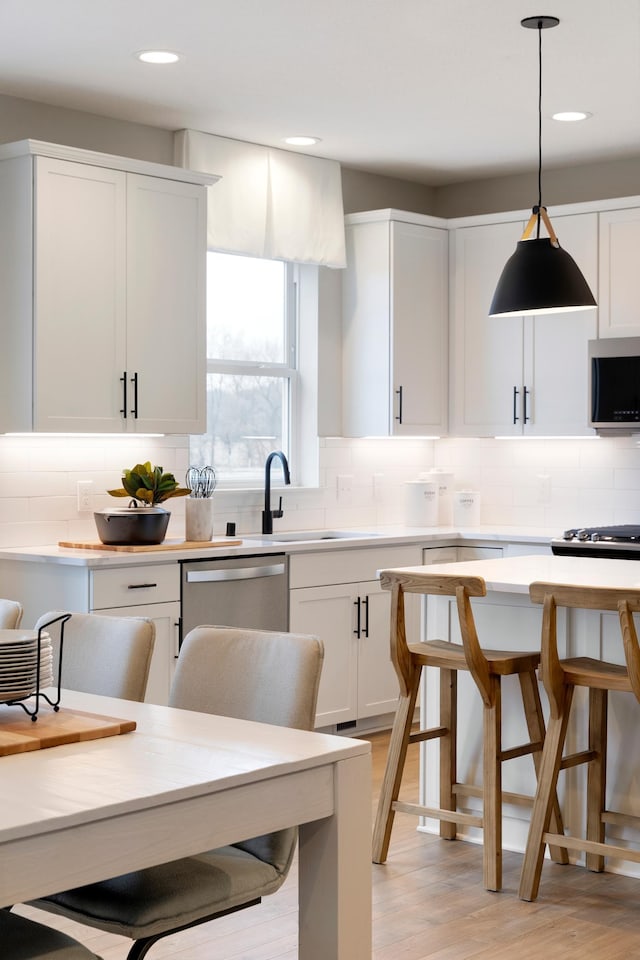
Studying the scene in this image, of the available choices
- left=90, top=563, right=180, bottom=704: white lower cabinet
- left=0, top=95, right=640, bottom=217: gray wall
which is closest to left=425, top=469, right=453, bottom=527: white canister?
left=0, top=95, right=640, bottom=217: gray wall

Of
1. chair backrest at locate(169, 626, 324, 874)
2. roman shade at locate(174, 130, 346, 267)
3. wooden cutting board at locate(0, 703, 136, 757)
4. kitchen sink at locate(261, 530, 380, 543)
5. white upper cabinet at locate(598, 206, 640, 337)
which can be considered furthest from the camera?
white upper cabinet at locate(598, 206, 640, 337)

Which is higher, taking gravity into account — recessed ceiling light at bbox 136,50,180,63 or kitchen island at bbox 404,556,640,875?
recessed ceiling light at bbox 136,50,180,63

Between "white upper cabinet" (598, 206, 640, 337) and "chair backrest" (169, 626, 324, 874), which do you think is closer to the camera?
"chair backrest" (169, 626, 324, 874)

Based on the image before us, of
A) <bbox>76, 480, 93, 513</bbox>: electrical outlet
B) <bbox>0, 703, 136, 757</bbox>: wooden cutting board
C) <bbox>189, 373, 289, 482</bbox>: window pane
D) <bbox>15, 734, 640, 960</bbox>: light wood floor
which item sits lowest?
<bbox>15, 734, 640, 960</bbox>: light wood floor

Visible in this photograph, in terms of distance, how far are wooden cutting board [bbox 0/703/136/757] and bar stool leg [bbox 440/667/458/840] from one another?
1928 millimetres

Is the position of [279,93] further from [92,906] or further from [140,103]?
[92,906]

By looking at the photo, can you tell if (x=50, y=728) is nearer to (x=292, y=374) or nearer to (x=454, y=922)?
(x=454, y=922)

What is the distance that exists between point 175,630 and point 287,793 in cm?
280

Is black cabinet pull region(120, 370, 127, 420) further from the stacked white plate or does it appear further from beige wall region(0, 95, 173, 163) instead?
the stacked white plate

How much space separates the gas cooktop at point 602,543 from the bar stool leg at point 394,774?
70.1 inches

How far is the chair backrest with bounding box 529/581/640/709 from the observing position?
10.8 ft

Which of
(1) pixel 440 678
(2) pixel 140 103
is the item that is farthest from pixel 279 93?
(1) pixel 440 678

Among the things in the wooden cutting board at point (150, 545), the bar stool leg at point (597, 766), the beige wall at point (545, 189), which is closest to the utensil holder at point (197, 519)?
the wooden cutting board at point (150, 545)

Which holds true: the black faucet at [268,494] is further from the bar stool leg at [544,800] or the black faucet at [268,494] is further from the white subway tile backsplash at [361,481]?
the bar stool leg at [544,800]
